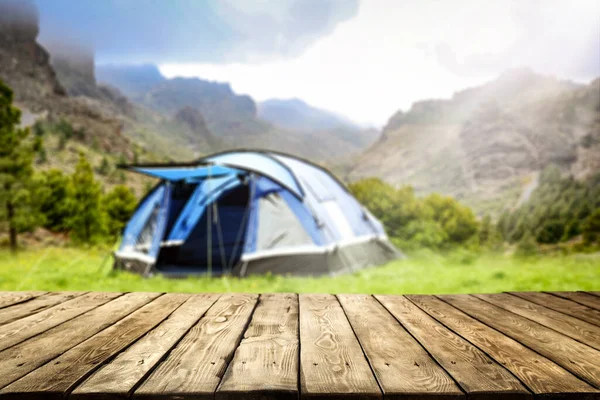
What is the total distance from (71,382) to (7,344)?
448mm

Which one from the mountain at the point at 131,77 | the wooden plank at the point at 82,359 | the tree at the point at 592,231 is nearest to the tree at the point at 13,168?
the wooden plank at the point at 82,359

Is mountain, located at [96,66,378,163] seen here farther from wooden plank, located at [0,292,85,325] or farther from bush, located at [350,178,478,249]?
wooden plank, located at [0,292,85,325]

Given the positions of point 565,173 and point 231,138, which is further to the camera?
point 231,138

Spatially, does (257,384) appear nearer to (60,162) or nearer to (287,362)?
(287,362)

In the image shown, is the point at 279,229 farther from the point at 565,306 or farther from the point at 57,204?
the point at 57,204

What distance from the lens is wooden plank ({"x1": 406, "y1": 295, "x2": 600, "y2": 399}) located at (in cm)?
83

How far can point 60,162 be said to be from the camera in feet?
112

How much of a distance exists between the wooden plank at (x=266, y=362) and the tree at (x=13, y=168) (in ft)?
40.4

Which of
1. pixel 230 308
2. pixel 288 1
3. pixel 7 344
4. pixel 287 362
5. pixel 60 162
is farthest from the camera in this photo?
pixel 60 162

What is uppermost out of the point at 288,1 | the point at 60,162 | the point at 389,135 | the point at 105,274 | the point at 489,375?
the point at 389,135

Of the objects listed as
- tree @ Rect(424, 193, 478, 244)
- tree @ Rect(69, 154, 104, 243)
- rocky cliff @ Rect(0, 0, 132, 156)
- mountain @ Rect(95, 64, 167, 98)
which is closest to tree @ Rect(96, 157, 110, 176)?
rocky cliff @ Rect(0, 0, 132, 156)

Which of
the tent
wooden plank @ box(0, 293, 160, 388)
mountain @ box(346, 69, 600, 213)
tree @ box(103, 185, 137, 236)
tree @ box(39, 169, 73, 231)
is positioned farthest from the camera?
mountain @ box(346, 69, 600, 213)

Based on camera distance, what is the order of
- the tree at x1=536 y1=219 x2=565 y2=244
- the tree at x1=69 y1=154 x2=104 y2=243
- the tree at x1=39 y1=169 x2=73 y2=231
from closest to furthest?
the tree at x1=69 y1=154 x2=104 y2=243, the tree at x1=39 y1=169 x2=73 y2=231, the tree at x1=536 y1=219 x2=565 y2=244

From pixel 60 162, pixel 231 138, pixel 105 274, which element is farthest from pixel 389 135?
pixel 105 274
